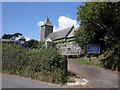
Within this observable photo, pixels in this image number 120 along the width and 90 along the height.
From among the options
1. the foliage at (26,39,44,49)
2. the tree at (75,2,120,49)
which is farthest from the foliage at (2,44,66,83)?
the tree at (75,2,120,49)

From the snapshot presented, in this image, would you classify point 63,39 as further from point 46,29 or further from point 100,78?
point 100,78

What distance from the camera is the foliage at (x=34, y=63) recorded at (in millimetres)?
10367

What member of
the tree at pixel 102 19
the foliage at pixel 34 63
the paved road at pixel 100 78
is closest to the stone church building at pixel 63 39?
the foliage at pixel 34 63

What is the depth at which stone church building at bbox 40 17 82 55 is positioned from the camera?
27647 millimetres

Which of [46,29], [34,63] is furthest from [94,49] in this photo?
[46,29]

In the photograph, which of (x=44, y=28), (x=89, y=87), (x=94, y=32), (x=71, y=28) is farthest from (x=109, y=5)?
(x=44, y=28)

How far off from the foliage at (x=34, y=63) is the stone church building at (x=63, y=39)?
1107 mm

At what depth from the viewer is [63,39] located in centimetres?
4381

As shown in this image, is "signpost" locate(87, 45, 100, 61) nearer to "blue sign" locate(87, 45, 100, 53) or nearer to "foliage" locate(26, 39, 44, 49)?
"blue sign" locate(87, 45, 100, 53)

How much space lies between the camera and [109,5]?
1452 centimetres

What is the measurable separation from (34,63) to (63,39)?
32801 millimetres

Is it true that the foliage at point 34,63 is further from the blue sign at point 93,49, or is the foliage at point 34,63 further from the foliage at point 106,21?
the blue sign at point 93,49

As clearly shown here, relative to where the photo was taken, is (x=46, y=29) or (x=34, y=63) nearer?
(x=34, y=63)

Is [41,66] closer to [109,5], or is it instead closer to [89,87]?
[89,87]
